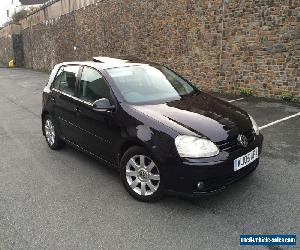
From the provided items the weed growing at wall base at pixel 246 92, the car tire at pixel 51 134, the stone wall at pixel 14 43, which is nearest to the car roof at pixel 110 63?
the car tire at pixel 51 134

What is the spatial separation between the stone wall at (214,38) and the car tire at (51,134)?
6423 millimetres

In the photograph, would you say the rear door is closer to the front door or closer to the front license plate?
the front door

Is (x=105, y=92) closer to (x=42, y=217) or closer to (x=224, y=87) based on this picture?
(x=42, y=217)

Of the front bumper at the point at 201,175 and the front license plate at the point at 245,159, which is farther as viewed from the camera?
Result: the front license plate at the point at 245,159

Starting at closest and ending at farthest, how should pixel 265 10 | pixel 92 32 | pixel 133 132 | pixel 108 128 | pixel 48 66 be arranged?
1. pixel 133 132
2. pixel 108 128
3. pixel 265 10
4. pixel 92 32
5. pixel 48 66

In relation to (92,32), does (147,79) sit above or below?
below

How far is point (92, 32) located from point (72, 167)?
52.2 ft

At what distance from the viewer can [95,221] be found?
3783 millimetres

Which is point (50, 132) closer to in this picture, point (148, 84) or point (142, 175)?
point (148, 84)

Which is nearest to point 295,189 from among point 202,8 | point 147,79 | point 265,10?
point 147,79

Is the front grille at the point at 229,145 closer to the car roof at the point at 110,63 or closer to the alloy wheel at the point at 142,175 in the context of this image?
the alloy wheel at the point at 142,175

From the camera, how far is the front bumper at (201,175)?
366cm

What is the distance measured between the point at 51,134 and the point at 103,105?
231 cm

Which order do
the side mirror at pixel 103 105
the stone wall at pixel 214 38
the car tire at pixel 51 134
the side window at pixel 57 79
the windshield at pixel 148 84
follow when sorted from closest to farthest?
1. the side mirror at pixel 103 105
2. the windshield at pixel 148 84
3. the side window at pixel 57 79
4. the car tire at pixel 51 134
5. the stone wall at pixel 214 38
